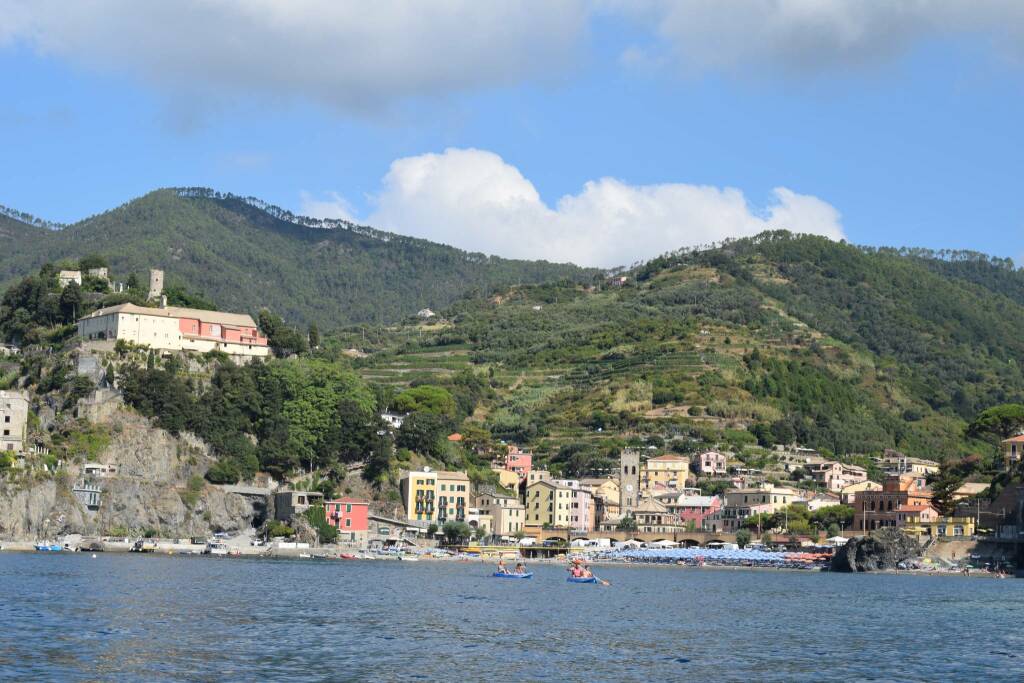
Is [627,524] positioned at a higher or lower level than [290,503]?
lower

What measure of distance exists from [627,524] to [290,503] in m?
37.3

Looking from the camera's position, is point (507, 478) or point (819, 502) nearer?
point (819, 502)

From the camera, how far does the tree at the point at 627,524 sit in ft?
458

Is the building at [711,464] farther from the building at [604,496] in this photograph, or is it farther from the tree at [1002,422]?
the tree at [1002,422]

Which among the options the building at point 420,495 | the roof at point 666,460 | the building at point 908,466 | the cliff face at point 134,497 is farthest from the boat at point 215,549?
the building at point 908,466

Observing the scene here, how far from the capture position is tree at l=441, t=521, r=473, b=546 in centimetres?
12342

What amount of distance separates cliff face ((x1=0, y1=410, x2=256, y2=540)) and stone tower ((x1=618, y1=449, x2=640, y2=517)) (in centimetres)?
4355

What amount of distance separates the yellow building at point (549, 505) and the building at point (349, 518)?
22173mm

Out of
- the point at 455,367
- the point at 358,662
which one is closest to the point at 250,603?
the point at 358,662

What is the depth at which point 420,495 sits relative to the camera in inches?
4973

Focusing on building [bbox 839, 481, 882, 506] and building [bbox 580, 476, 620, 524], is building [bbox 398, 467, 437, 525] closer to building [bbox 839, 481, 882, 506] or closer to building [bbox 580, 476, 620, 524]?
building [bbox 580, 476, 620, 524]

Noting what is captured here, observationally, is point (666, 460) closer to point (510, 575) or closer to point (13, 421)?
point (510, 575)

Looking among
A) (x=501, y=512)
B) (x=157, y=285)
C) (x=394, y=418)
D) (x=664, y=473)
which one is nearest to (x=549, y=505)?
(x=501, y=512)

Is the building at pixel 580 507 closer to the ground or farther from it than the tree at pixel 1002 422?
closer to the ground
